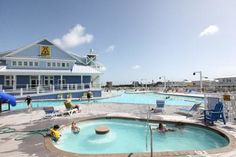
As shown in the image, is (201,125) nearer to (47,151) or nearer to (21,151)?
(47,151)

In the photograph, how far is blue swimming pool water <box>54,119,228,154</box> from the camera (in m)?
9.02

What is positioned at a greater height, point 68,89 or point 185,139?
point 68,89

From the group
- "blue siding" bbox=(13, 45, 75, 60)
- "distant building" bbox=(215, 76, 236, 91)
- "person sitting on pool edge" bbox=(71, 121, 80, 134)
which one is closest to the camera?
"person sitting on pool edge" bbox=(71, 121, 80, 134)

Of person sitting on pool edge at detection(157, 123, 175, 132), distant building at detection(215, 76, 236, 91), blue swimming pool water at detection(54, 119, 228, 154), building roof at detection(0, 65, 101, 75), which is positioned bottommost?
blue swimming pool water at detection(54, 119, 228, 154)

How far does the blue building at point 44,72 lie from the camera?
2570 cm

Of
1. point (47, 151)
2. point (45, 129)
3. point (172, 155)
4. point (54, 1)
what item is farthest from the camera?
point (54, 1)

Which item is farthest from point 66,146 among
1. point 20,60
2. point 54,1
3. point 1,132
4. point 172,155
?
point 20,60

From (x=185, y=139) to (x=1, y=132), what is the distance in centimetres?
973

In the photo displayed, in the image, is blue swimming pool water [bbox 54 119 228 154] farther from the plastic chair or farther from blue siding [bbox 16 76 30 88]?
blue siding [bbox 16 76 30 88]

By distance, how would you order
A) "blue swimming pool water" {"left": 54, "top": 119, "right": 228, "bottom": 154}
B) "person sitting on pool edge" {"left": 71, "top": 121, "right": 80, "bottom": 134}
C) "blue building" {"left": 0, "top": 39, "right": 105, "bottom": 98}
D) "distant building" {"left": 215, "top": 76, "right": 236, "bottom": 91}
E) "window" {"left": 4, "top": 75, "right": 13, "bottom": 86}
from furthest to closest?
"distant building" {"left": 215, "top": 76, "right": 236, "bottom": 91}
"window" {"left": 4, "top": 75, "right": 13, "bottom": 86}
"blue building" {"left": 0, "top": 39, "right": 105, "bottom": 98}
"person sitting on pool edge" {"left": 71, "top": 121, "right": 80, "bottom": 134}
"blue swimming pool water" {"left": 54, "top": 119, "right": 228, "bottom": 154}

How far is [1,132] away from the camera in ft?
30.3

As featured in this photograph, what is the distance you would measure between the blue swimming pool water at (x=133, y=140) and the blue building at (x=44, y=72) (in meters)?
15.6

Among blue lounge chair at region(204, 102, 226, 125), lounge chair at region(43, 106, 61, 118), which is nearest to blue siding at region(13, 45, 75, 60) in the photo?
lounge chair at region(43, 106, 61, 118)

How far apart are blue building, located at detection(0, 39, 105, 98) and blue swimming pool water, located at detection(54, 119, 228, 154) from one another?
15.6 m
